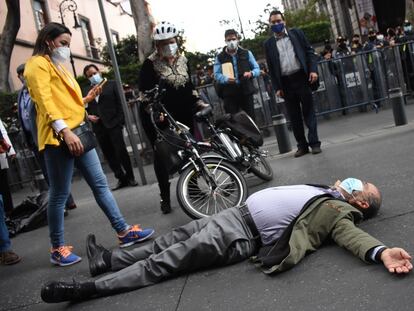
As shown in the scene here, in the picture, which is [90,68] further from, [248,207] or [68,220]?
[248,207]

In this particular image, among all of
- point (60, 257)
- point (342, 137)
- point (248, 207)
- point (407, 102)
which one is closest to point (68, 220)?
point (60, 257)

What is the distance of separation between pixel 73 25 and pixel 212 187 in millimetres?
26284

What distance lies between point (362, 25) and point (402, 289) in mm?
26138

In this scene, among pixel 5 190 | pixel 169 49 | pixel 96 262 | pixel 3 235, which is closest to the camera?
pixel 96 262

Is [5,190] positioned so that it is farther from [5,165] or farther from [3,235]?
[3,235]

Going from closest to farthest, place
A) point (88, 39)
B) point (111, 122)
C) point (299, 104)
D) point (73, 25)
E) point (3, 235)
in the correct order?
point (3, 235) < point (299, 104) < point (111, 122) < point (73, 25) < point (88, 39)

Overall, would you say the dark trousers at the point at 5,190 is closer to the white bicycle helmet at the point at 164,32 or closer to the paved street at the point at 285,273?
the paved street at the point at 285,273

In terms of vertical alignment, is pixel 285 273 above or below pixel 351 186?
below

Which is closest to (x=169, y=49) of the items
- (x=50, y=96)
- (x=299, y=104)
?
(x=50, y=96)

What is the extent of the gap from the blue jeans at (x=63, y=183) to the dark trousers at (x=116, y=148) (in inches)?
131

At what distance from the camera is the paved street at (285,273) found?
2908 millimetres

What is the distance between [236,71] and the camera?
310 inches

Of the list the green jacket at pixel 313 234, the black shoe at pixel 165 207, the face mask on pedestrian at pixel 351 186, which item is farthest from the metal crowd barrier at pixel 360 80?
the green jacket at pixel 313 234

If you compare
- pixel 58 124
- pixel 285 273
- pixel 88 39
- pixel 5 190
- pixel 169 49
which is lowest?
pixel 285 273
